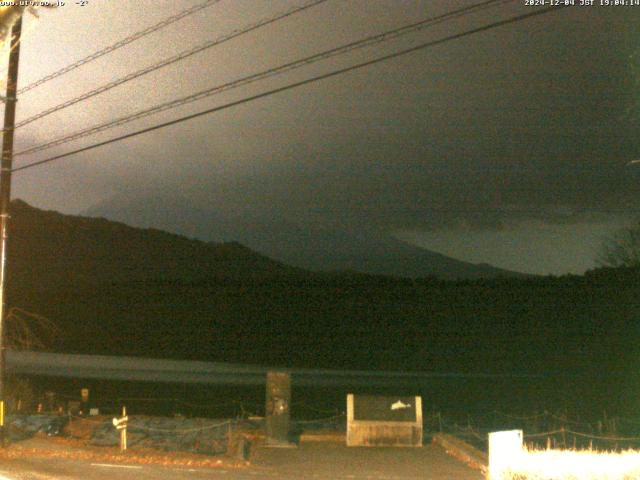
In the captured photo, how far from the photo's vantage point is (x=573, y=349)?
77125 millimetres

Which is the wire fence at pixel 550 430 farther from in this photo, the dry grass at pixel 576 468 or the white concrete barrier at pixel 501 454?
the dry grass at pixel 576 468

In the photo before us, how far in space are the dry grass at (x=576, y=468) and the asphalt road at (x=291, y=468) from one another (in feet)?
10.9

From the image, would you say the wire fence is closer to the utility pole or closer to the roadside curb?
the roadside curb

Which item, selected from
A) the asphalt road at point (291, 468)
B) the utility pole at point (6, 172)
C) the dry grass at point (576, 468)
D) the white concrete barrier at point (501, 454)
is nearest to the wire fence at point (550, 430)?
the asphalt road at point (291, 468)

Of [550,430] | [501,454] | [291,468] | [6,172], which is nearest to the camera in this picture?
[501,454]

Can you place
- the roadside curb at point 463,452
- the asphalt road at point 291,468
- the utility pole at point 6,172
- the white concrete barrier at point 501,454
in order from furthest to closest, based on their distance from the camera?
the utility pole at point 6,172 → the roadside curb at point 463,452 → the asphalt road at point 291,468 → the white concrete barrier at point 501,454

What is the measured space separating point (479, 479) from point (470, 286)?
89842mm

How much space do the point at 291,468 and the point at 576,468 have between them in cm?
804

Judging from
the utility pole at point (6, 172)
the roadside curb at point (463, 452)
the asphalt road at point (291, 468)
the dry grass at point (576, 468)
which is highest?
the utility pole at point (6, 172)

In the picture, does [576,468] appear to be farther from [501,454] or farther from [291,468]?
[291,468]

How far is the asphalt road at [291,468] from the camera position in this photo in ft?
53.7

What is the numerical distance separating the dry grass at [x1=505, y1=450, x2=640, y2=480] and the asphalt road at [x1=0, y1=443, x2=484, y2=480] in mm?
Answer: 3326

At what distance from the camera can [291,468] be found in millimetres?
18469

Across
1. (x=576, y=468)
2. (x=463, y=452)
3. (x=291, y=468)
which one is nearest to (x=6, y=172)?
(x=291, y=468)
